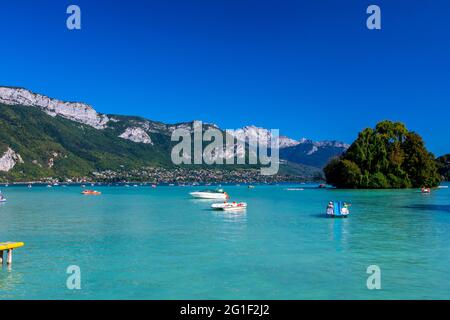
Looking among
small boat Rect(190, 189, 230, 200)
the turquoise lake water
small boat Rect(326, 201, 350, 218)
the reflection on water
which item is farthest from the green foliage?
the turquoise lake water

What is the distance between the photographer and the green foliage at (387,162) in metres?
164

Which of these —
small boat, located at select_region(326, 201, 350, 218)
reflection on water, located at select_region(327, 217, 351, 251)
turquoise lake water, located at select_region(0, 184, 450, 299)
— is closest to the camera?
turquoise lake water, located at select_region(0, 184, 450, 299)

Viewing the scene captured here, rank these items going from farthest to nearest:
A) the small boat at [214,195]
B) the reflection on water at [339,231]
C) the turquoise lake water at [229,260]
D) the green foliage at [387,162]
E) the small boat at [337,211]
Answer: the green foliage at [387,162] → the small boat at [214,195] → the small boat at [337,211] → the reflection on water at [339,231] → the turquoise lake water at [229,260]

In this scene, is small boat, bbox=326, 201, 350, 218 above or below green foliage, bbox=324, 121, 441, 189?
below

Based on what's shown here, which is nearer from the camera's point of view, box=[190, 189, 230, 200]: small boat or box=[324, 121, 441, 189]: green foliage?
box=[190, 189, 230, 200]: small boat

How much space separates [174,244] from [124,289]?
49.7 feet

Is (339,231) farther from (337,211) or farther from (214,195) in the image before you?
(214,195)

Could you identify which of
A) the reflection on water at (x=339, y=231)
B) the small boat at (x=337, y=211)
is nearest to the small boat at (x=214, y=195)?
the small boat at (x=337, y=211)

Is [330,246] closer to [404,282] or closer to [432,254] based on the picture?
[432,254]

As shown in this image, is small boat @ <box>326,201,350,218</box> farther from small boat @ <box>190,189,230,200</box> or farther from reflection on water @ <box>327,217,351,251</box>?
small boat @ <box>190,189,230,200</box>

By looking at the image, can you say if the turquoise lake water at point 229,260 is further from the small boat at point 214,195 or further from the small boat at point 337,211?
the small boat at point 214,195

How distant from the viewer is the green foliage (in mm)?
163625

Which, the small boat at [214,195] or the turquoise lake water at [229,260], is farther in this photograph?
the small boat at [214,195]
